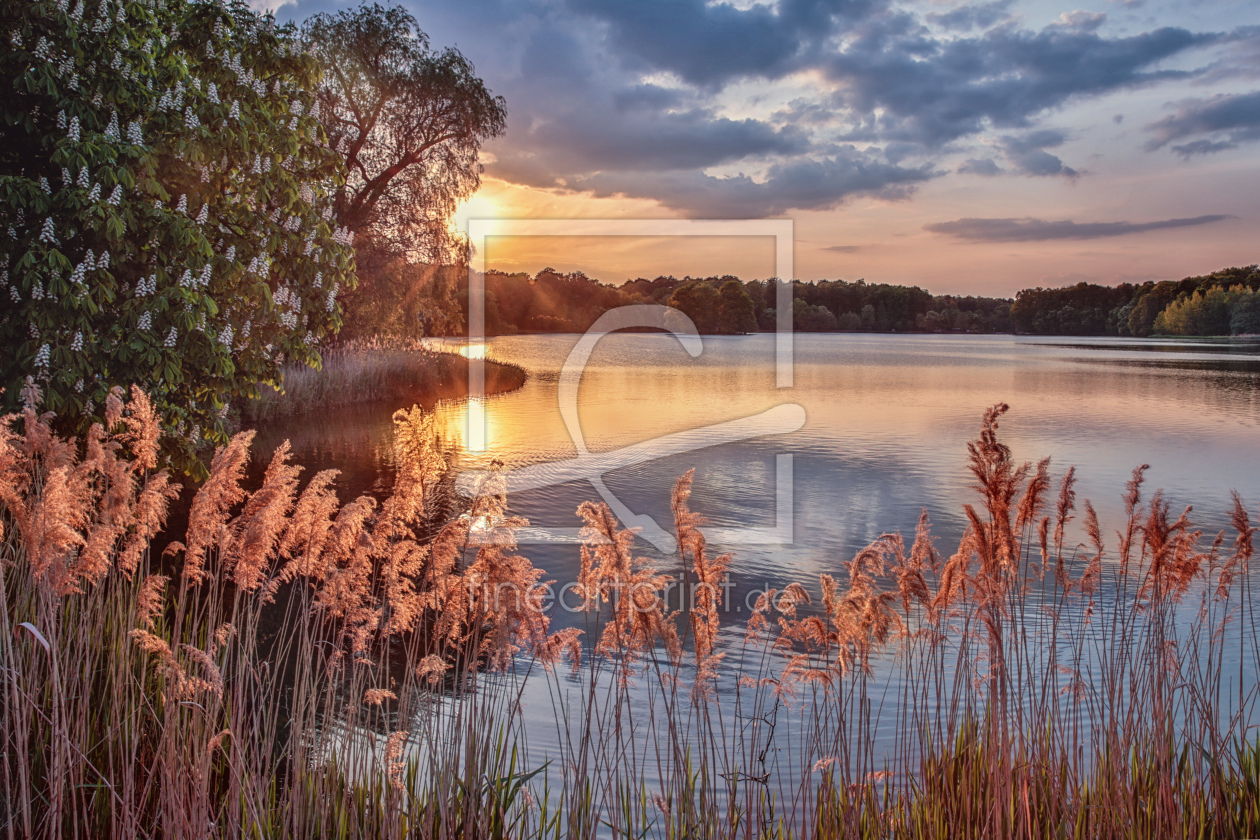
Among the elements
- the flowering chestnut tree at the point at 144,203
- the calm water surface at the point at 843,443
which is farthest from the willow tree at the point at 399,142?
the flowering chestnut tree at the point at 144,203

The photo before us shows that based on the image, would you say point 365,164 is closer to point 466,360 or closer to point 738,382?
point 466,360

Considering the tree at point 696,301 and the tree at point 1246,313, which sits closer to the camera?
the tree at point 696,301

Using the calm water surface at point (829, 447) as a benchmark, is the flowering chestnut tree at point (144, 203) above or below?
above

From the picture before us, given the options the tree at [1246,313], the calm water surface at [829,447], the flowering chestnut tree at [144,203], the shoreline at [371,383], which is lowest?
the calm water surface at [829,447]

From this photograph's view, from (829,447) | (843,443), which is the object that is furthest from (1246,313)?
(829,447)

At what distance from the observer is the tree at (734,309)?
204 feet

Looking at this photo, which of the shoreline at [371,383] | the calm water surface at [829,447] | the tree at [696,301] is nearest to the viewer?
the calm water surface at [829,447]

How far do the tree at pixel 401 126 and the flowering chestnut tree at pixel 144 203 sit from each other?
16.4 m

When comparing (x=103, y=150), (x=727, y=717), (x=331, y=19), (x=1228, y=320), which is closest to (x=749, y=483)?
(x=727, y=717)

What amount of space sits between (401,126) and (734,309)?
143ft

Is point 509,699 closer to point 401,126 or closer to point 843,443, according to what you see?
point 843,443

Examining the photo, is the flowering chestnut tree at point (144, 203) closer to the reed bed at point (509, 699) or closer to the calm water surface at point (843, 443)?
the reed bed at point (509, 699)

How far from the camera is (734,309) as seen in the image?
6656 centimetres

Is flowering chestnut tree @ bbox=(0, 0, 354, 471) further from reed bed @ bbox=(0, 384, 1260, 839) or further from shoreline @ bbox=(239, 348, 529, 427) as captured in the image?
shoreline @ bbox=(239, 348, 529, 427)
